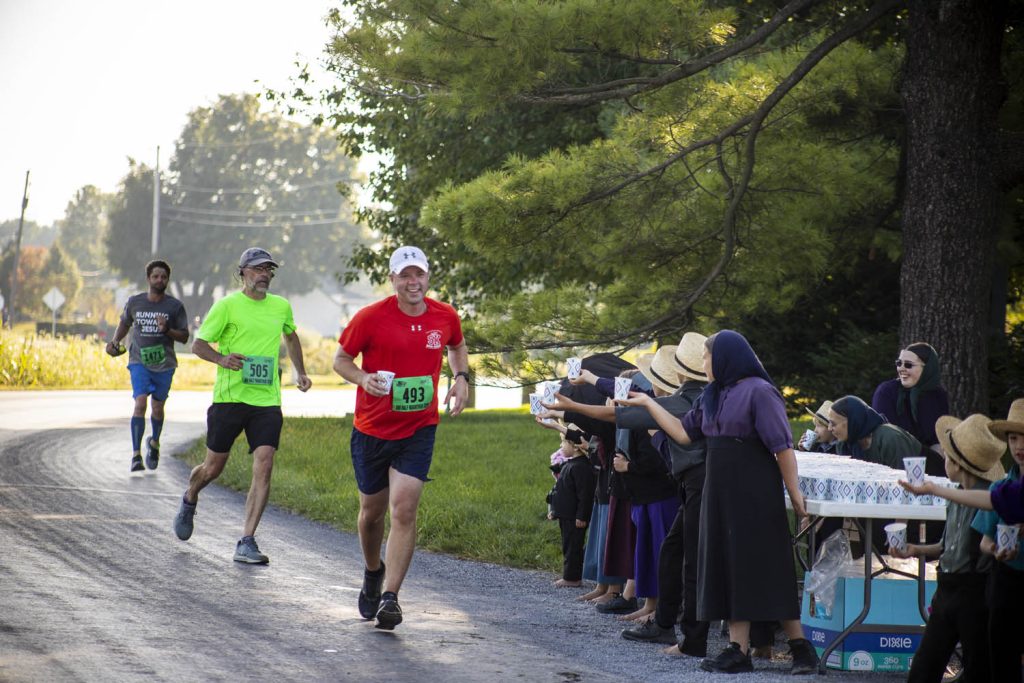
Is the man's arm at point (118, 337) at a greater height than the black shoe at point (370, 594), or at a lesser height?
greater


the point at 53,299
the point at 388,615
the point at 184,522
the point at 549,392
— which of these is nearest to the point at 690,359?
the point at 549,392

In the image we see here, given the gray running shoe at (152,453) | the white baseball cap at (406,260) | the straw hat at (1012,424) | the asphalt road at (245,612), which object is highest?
the white baseball cap at (406,260)

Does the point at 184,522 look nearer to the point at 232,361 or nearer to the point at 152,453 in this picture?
the point at 232,361

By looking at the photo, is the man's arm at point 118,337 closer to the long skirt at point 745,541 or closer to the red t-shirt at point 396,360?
the red t-shirt at point 396,360

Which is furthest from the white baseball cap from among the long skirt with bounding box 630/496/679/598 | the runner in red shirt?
the long skirt with bounding box 630/496/679/598

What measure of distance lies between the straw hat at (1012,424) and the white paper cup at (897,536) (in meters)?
0.64

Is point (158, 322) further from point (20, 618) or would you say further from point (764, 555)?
point (764, 555)

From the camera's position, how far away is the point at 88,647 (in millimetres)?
7090

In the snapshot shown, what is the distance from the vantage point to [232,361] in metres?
10.5

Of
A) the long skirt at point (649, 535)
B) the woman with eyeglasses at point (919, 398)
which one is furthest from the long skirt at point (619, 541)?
the woman with eyeglasses at point (919, 398)

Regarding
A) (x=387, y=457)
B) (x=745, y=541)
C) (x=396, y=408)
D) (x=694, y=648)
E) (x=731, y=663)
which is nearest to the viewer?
(x=731, y=663)

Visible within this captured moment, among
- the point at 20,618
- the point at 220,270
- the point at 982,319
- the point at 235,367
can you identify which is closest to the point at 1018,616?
the point at 20,618

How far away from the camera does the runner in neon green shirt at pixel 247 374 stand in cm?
1050

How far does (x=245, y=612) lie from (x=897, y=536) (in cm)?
386
